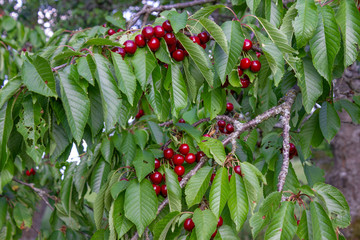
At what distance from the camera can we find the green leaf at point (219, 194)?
38.1 inches

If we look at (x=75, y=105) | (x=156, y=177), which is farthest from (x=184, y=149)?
(x=75, y=105)

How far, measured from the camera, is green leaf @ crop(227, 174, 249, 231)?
958mm

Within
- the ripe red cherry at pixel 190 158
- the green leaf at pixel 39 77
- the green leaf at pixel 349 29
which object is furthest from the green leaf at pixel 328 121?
the green leaf at pixel 39 77

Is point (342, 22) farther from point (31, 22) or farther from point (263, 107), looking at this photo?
point (31, 22)

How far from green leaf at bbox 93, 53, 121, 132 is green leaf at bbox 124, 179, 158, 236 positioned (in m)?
A: 0.27

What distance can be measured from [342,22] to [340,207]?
0.63m

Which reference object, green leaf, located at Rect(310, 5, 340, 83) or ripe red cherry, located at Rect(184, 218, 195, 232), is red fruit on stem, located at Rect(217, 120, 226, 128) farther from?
ripe red cherry, located at Rect(184, 218, 195, 232)

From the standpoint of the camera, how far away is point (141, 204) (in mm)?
1106

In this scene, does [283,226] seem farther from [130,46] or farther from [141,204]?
[130,46]

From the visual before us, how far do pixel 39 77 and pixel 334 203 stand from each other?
2.81ft

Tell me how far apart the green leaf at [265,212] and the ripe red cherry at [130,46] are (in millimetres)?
576

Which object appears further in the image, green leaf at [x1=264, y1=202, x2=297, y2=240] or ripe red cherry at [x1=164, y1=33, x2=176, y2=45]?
ripe red cherry at [x1=164, y1=33, x2=176, y2=45]

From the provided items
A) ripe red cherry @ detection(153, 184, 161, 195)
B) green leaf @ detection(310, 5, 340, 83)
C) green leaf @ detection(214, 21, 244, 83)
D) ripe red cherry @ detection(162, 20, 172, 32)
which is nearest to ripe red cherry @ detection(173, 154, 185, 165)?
ripe red cherry @ detection(153, 184, 161, 195)

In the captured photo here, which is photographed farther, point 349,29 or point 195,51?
point 349,29
